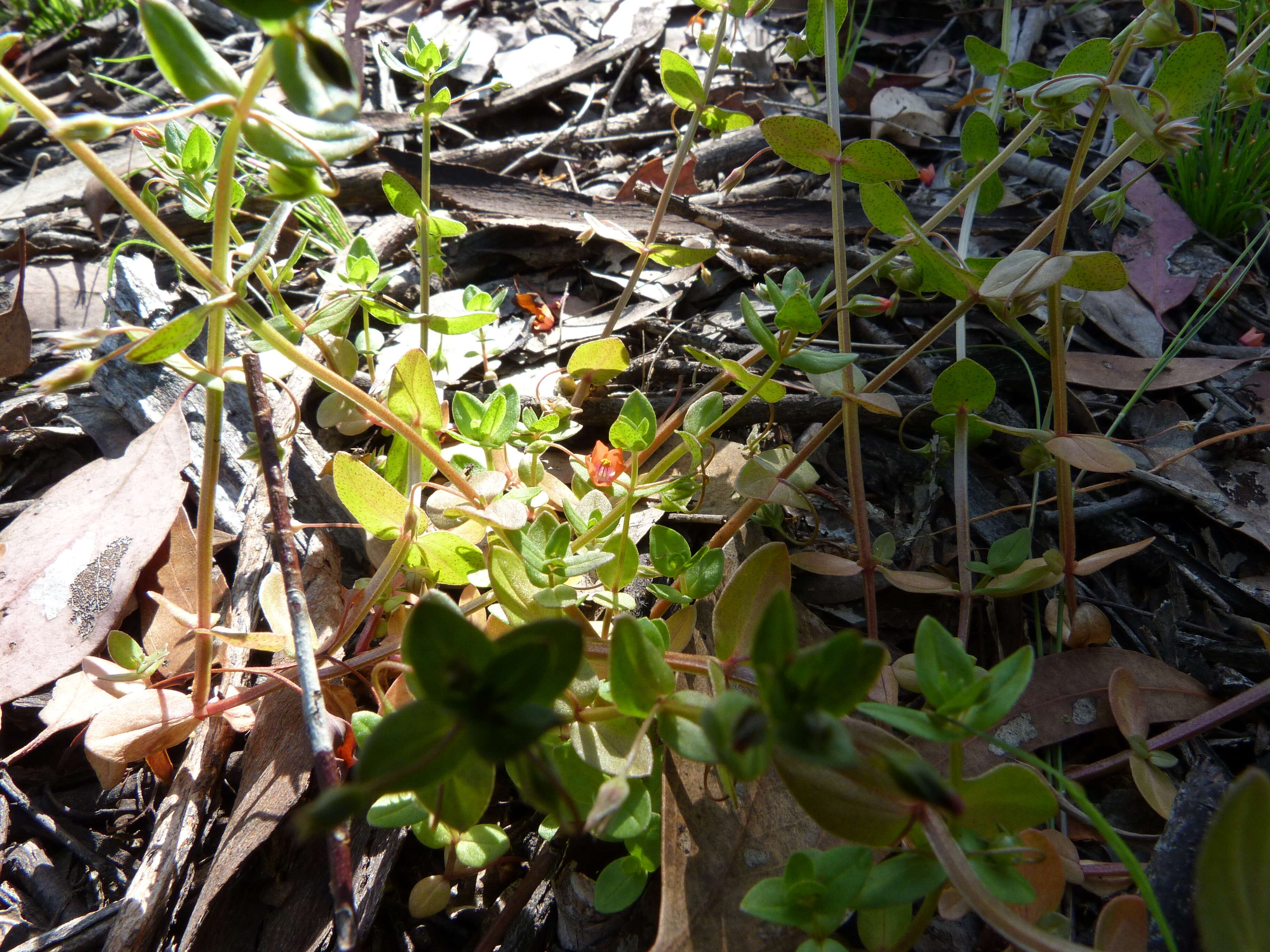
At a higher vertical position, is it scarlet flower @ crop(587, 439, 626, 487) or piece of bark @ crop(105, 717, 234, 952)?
scarlet flower @ crop(587, 439, 626, 487)

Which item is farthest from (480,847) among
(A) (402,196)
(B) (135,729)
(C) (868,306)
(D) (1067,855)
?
(A) (402,196)

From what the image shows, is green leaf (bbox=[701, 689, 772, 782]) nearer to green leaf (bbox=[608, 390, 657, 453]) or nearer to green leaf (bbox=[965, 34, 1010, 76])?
green leaf (bbox=[608, 390, 657, 453])

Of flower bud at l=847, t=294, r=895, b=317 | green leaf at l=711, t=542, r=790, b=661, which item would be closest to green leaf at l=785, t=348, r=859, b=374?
flower bud at l=847, t=294, r=895, b=317

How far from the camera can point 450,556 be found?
141 cm

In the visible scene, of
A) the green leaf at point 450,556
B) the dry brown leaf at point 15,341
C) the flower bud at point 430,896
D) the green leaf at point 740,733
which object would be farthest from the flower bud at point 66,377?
the dry brown leaf at point 15,341

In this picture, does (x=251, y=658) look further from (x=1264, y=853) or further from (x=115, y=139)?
(x=115, y=139)

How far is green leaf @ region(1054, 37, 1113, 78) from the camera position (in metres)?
1.57

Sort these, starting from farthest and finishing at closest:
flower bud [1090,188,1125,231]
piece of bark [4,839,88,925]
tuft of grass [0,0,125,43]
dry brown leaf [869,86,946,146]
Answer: tuft of grass [0,0,125,43]
dry brown leaf [869,86,946,146]
flower bud [1090,188,1125,231]
piece of bark [4,839,88,925]

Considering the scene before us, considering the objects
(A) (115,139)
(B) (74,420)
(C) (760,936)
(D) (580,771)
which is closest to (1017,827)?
(C) (760,936)

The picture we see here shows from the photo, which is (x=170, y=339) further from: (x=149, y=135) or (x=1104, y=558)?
(x=1104, y=558)

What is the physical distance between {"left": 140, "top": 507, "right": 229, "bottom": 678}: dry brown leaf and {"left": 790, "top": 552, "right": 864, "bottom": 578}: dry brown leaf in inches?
47.7

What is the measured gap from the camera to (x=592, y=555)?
129 centimetres

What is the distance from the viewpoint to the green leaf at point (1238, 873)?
0.84m

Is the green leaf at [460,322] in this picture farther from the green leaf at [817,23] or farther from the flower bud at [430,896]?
the flower bud at [430,896]
